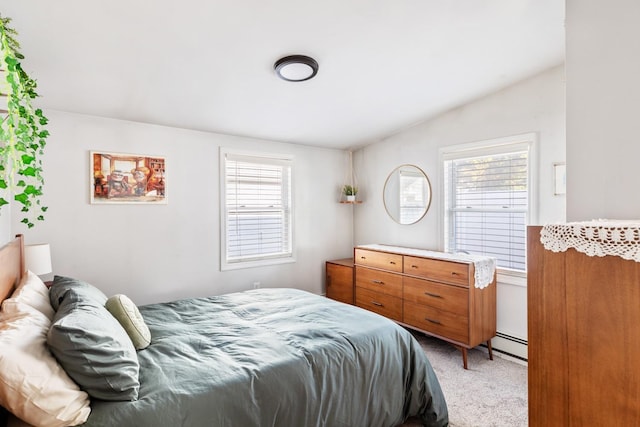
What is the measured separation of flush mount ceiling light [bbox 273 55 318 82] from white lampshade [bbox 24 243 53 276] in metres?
2.15

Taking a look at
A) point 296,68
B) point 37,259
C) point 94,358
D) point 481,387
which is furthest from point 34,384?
point 481,387

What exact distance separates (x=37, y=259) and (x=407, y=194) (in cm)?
353

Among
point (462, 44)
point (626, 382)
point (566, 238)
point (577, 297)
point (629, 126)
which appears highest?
point (462, 44)

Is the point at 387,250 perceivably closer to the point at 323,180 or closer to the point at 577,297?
the point at 323,180

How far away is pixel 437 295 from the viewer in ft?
10.2

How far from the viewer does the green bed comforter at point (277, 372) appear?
56.1 inches

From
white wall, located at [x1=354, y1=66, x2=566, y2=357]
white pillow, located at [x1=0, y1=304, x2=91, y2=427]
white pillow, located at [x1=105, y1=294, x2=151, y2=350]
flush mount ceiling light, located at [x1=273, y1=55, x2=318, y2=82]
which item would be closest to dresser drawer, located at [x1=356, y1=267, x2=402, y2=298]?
white wall, located at [x1=354, y1=66, x2=566, y2=357]

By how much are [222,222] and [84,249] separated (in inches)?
49.8

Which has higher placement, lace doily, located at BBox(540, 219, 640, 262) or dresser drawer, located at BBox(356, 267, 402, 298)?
lace doily, located at BBox(540, 219, 640, 262)

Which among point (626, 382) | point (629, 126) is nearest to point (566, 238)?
point (626, 382)

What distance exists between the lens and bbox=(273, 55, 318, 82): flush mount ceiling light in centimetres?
241

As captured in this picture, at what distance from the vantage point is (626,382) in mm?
956

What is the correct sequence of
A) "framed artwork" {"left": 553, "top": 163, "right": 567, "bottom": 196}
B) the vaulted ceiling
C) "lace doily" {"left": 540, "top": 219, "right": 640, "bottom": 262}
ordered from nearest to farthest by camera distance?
1. "lace doily" {"left": 540, "top": 219, "right": 640, "bottom": 262}
2. the vaulted ceiling
3. "framed artwork" {"left": 553, "top": 163, "right": 567, "bottom": 196}

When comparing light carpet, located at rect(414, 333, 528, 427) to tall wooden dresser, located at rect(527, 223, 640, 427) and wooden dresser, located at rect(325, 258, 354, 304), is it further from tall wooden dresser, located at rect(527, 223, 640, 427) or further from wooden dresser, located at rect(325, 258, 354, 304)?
tall wooden dresser, located at rect(527, 223, 640, 427)
